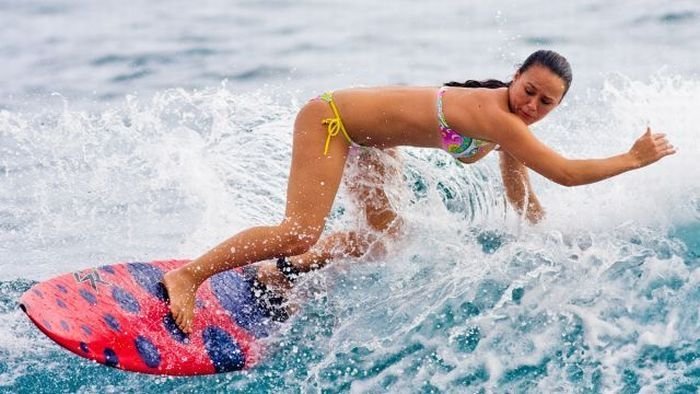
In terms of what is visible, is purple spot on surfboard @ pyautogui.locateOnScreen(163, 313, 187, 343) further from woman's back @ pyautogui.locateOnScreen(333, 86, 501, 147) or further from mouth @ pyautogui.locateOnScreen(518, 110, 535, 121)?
mouth @ pyautogui.locateOnScreen(518, 110, 535, 121)

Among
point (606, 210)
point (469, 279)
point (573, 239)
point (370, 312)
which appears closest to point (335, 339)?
point (370, 312)

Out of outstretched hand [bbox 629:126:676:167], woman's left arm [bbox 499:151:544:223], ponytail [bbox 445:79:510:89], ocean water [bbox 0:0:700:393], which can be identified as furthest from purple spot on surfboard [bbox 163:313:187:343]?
outstretched hand [bbox 629:126:676:167]

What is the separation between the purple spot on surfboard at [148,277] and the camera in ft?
17.4

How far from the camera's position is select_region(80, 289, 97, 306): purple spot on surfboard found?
520 centimetres

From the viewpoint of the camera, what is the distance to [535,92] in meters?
4.73

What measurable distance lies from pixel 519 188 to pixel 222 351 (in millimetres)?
1850

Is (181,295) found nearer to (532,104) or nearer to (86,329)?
(86,329)

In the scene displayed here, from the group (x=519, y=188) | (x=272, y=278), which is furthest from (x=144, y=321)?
(x=519, y=188)

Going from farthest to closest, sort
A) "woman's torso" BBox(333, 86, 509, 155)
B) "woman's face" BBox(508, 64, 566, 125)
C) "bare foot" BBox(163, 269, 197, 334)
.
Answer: "bare foot" BBox(163, 269, 197, 334) → "woman's torso" BBox(333, 86, 509, 155) → "woman's face" BBox(508, 64, 566, 125)

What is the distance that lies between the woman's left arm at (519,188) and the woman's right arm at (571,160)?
0.91 metres

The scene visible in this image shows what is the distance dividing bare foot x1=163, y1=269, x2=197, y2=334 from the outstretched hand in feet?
7.21

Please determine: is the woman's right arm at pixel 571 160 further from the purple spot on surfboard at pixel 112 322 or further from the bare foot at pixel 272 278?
the purple spot on surfboard at pixel 112 322

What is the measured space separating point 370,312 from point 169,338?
1.05 m

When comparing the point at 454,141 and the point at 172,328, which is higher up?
the point at 454,141
